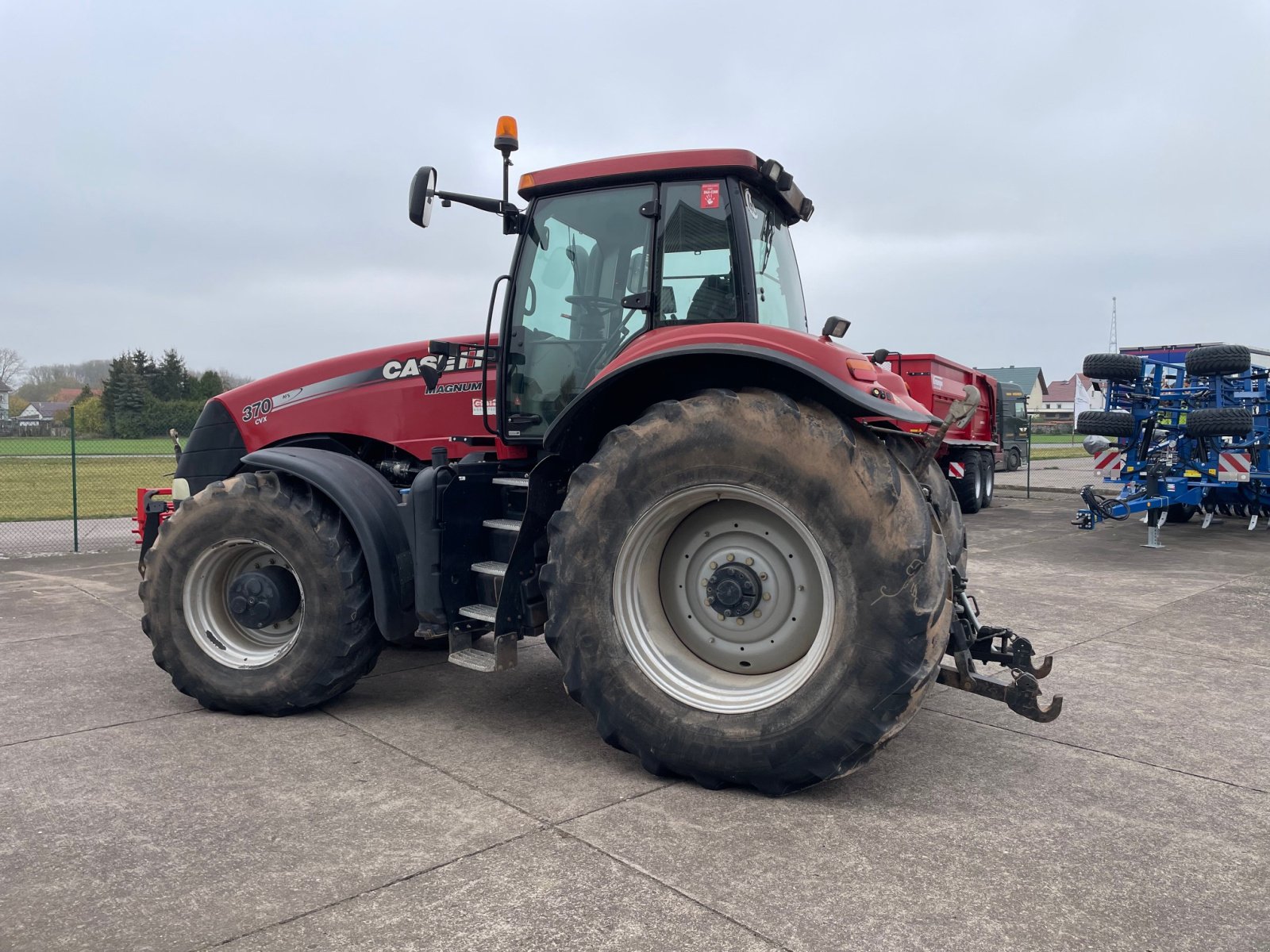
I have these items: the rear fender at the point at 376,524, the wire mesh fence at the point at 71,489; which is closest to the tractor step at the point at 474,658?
the rear fender at the point at 376,524

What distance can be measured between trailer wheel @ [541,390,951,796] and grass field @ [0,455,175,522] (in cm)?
1414

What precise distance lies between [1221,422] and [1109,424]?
48.4 inches

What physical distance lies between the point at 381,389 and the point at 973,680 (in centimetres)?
317

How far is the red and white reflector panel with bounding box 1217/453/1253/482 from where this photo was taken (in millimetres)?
11711

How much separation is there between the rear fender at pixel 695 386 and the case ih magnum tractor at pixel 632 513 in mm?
12

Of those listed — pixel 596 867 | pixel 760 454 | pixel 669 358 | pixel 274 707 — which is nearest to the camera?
pixel 596 867

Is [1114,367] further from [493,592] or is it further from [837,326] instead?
[493,592]

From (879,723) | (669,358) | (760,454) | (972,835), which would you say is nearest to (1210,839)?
(972,835)

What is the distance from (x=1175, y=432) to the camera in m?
12.1

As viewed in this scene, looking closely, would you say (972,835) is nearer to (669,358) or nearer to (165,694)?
(669,358)

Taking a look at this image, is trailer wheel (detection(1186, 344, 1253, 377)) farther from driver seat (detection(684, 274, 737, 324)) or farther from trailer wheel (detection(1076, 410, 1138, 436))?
driver seat (detection(684, 274, 737, 324))

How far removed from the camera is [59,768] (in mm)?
3539

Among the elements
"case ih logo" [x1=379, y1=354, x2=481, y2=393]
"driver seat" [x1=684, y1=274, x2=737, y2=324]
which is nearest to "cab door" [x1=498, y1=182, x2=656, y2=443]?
"driver seat" [x1=684, y1=274, x2=737, y2=324]

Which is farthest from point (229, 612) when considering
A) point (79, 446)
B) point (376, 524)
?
point (79, 446)
